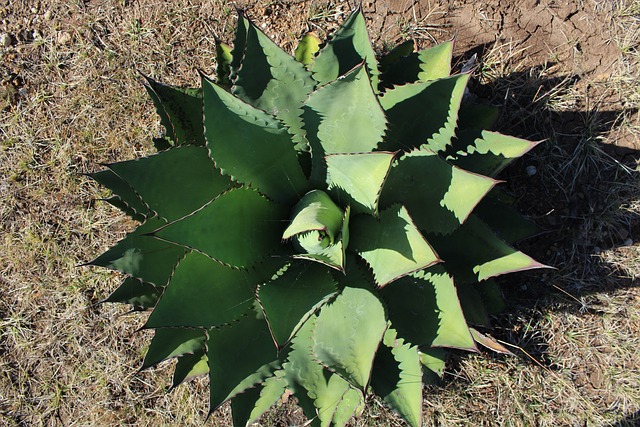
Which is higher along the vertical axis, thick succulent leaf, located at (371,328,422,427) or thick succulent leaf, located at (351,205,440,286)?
thick succulent leaf, located at (351,205,440,286)

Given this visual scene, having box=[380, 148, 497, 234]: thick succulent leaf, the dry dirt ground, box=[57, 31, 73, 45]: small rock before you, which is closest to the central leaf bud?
box=[380, 148, 497, 234]: thick succulent leaf

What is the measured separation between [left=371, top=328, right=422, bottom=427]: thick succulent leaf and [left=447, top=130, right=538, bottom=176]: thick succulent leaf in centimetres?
65

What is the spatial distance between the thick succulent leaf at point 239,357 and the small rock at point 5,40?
2454 mm

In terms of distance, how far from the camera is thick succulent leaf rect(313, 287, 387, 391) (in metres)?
1.62

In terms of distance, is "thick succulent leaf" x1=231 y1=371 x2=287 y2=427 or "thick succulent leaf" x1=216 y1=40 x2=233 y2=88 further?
"thick succulent leaf" x1=216 y1=40 x2=233 y2=88

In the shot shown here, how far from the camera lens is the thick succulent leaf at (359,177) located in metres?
1.48

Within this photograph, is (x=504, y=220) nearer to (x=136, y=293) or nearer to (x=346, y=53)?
(x=346, y=53)

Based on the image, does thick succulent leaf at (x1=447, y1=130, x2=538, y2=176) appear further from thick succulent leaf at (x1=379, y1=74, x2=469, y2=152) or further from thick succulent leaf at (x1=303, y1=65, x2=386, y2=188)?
thick succulent leaf at (x1=303, y1=65, x2=386, y2=188)

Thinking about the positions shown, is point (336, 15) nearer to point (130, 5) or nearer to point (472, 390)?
point (130, 5)

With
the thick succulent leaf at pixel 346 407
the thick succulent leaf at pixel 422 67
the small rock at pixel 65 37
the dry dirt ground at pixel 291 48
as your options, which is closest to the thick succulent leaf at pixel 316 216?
the thick succulent leaf at pixel 422 67

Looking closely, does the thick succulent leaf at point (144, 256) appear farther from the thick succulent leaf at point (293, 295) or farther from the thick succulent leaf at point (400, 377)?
the thick succulent leaf at point (400, 377)

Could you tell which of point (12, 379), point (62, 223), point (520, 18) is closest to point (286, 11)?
point (520, 18)

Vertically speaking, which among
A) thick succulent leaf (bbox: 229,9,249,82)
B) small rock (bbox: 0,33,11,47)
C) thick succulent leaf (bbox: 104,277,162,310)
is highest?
small rock (bbox: 0,33,11,47)

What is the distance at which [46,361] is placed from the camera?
309 cm
